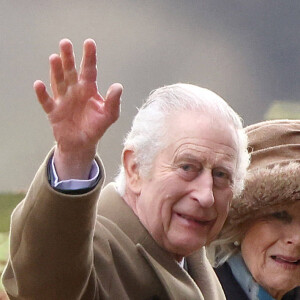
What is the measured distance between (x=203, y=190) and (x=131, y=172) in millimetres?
217

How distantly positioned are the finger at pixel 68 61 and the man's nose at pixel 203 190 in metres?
0.64

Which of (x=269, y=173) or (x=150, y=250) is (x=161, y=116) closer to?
(x=150, y=250)

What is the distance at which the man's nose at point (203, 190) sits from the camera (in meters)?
2.63

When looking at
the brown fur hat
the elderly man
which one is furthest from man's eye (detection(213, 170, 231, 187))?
the brown fur hat

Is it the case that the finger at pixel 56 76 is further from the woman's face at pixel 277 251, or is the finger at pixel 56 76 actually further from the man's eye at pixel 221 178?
the woman's face at pixel 277 251

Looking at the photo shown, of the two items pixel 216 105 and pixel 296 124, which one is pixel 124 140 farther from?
pixel 296 124

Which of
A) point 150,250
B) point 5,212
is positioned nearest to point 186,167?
point 150,250

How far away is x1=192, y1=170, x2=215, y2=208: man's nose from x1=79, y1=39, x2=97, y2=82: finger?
1.94ft

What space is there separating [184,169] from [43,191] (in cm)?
60

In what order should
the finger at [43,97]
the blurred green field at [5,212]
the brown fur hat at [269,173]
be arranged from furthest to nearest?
the brown fur hat at [269,173] → the blurred green field at [5,212] → the finger at [43,97]

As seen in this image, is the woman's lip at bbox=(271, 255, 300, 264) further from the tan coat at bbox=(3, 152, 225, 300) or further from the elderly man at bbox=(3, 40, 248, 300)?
the tan coat at bbox=(3, 152, 225, 300)

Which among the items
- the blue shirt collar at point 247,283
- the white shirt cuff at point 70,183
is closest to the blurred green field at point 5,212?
the blue shirt collar at point 247,283

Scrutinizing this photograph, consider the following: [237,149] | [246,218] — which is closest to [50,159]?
[237,149]

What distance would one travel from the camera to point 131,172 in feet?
8.86
